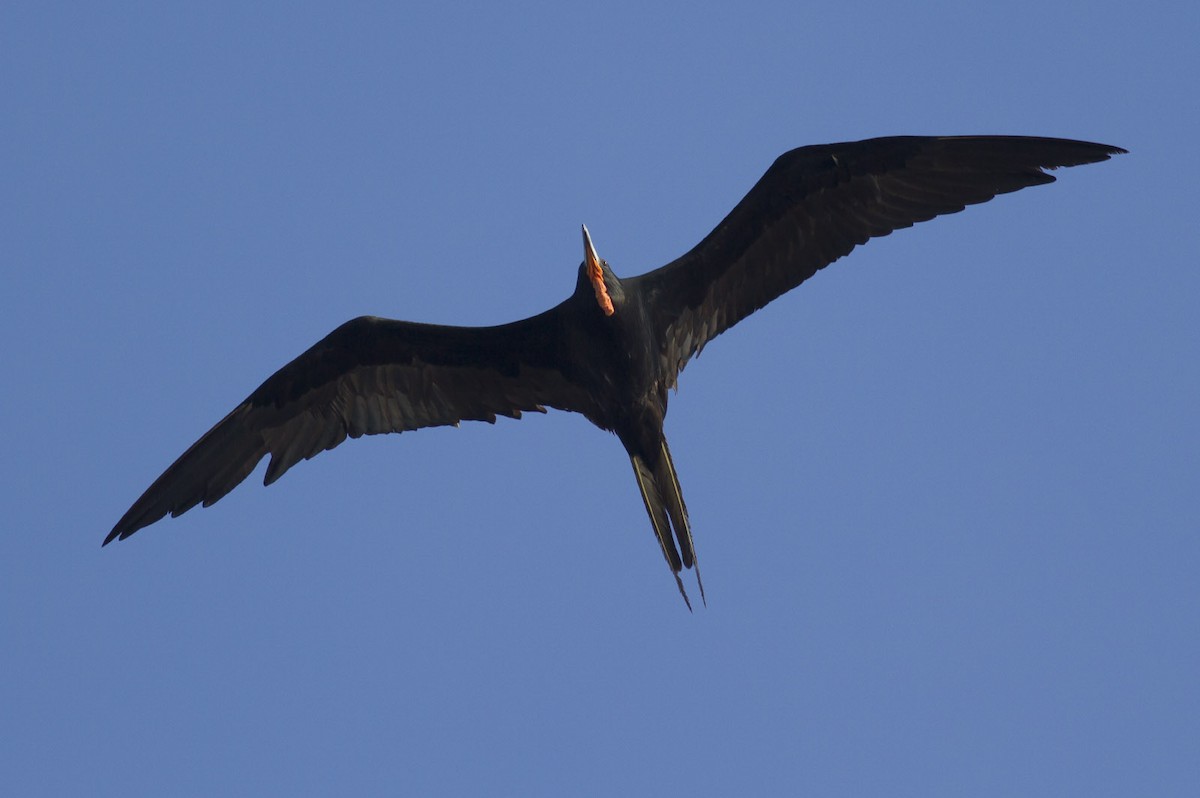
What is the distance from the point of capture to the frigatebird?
867 centimetres

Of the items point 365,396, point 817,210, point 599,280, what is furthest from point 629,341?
point 365,396

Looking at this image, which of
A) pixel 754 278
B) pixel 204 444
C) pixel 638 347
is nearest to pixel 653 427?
pixel 638 347

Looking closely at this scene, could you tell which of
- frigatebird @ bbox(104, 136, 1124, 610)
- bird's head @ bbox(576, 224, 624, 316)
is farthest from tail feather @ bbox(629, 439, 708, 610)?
bird's head @ bbox(576, 224, 624, 316)

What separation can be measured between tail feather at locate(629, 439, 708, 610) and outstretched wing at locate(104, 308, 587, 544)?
2.12 feet

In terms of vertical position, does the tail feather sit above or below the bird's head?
below

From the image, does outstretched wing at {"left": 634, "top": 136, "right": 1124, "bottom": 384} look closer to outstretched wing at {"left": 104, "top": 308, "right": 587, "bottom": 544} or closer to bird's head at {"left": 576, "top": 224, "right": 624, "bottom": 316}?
bird's head at {"left": 576, "top": 224, "right": 624, "bottom": 316}

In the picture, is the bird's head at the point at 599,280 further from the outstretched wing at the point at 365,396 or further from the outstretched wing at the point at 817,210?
the outstretched wing at the point at 365,396

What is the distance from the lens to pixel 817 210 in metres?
8.85

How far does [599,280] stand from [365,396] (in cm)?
176

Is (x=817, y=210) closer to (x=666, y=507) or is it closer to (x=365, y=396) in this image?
(x=666, y=507)

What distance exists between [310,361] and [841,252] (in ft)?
10.4

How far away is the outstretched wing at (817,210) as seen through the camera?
28.2 feet

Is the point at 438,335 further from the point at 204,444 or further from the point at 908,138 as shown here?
the point at 908,138

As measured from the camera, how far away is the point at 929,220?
8.73 m
